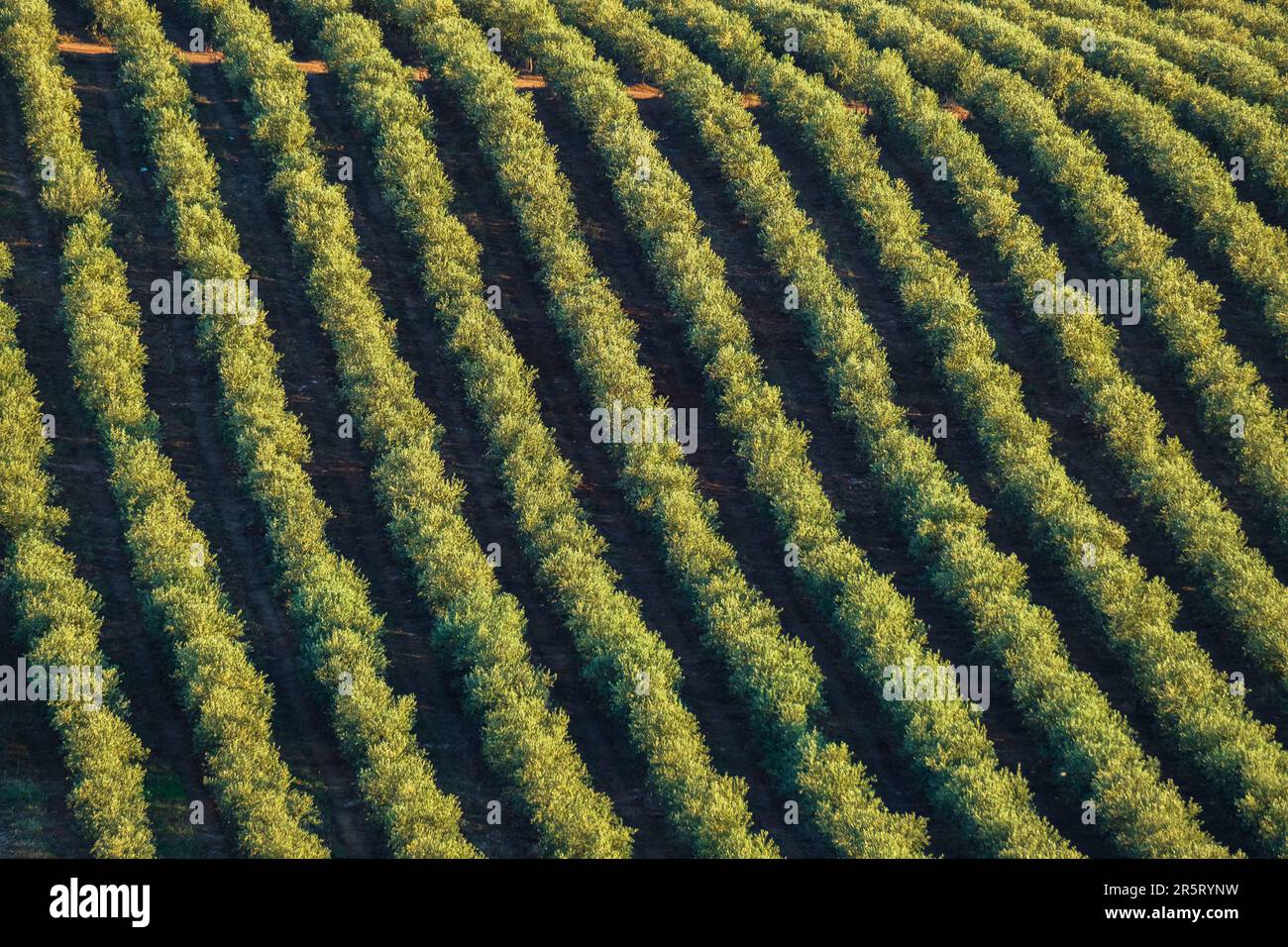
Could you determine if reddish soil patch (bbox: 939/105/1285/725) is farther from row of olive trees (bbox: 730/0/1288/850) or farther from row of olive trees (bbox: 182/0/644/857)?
row of olive trees (bbox: 182/0/644/857)

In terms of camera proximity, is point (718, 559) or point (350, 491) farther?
point (350, 491)

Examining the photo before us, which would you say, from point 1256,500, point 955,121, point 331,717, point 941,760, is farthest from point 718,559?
point 955,121

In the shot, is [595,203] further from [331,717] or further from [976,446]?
[331,717]

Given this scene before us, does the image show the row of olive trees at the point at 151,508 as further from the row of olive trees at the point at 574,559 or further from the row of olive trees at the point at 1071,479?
the row of olive trees at the point at 1071,479

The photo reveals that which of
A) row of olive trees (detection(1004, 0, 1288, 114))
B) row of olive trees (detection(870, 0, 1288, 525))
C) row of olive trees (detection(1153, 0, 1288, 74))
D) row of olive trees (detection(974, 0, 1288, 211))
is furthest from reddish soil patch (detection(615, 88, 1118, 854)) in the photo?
row of olive trees (detection(1153, 0, 1288, 74))

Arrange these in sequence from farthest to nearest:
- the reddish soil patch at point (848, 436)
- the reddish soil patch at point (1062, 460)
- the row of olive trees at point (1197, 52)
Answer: the row of olive trees at point (1197, 52) < the reddish soil patch at point (848, 436) < the reddish soil patch at point (1062, 460)

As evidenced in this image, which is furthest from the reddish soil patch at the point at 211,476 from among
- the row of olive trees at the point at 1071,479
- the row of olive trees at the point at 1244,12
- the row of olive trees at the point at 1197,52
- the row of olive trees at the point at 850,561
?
the row of olive trees at the point at 1244,12

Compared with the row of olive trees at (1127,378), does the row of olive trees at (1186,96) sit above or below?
above
